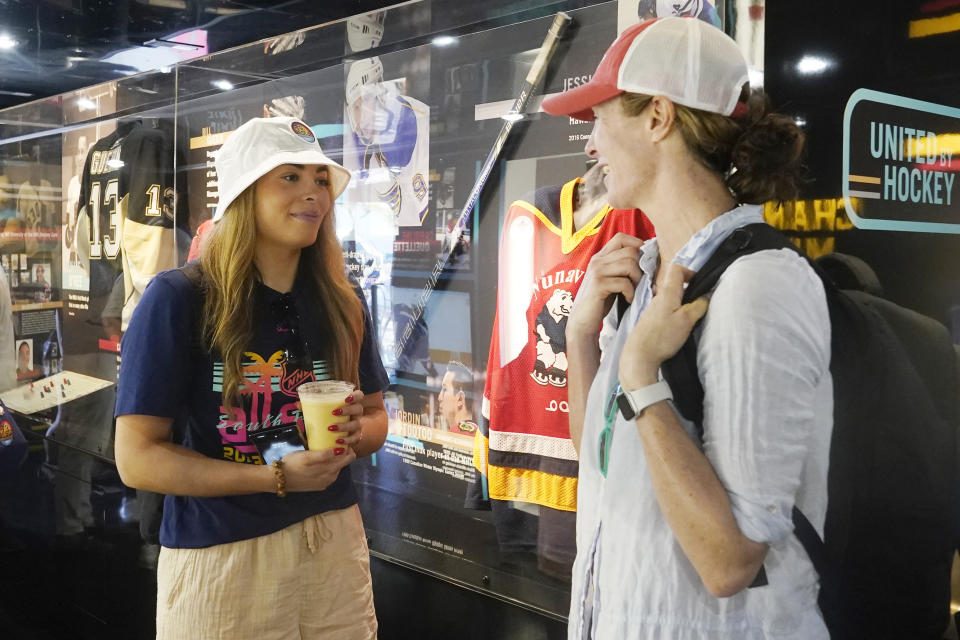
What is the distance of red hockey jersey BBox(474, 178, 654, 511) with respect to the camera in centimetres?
234

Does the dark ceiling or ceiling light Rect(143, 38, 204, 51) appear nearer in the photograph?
the dark ceiling

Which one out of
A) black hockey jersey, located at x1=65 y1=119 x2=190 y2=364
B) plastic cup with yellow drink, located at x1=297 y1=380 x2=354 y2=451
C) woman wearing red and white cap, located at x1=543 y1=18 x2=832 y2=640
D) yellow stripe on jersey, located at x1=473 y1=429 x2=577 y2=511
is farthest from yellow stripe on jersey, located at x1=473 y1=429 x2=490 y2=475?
black hockey jersey, located at x1=65 y1=119 x2=190 y2=364

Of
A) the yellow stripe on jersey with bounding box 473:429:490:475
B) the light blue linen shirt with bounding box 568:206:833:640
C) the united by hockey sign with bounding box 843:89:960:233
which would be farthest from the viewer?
the yellow stripe on jersey with bounding box 473:429:490:475

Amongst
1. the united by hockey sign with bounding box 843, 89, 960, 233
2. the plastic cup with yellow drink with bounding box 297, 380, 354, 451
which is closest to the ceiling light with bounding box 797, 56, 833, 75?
the united by hockey sign with bounding box 843, 89, 960, 233

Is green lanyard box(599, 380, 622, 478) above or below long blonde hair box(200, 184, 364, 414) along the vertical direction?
below

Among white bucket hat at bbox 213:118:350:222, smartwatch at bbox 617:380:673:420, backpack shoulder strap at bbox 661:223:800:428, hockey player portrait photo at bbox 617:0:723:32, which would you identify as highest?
hockey player portrait photo at bbox 617:0:723:32

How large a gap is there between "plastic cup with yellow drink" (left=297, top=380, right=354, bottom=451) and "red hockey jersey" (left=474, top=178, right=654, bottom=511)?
25.6 inches

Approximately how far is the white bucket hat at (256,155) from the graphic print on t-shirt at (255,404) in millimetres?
357

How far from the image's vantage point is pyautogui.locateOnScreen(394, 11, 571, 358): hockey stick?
240cm

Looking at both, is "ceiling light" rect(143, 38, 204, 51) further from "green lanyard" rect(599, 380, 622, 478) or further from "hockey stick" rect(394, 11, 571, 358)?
"green lanyard" rect(599, 380, 622, 478)

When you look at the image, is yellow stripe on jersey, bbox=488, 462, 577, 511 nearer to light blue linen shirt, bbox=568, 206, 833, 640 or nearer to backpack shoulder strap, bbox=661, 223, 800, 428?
light blue linen shirt, bbox=568, 206, 833, 640

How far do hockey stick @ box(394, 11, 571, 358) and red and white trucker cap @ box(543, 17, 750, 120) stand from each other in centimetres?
105

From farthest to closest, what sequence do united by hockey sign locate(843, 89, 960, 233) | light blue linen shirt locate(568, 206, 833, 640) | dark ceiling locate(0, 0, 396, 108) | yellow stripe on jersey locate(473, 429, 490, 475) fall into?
dark ceiling locate(0, 0, 396, 108), yellow stripe on jersey locate(473, 429, 490, 475), united by hockey sign locate(843, 89, 960, 233), light blue linen shirt locate(568, 206, 833, 640)

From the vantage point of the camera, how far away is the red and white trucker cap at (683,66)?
52.5 inches
